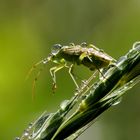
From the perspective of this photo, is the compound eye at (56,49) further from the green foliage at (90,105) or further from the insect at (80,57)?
the green foliage at (90,105)

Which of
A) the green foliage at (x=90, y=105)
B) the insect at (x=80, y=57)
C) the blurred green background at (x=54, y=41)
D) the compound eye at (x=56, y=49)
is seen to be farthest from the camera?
the blurred green background at (x=54, y=41)

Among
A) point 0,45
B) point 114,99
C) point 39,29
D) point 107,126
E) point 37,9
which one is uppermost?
point 37,9

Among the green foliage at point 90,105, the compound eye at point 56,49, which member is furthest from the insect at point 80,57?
the green foliage at point 90,105

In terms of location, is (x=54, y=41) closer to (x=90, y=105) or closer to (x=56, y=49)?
(x=56, y=49)

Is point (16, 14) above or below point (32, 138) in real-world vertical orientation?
above

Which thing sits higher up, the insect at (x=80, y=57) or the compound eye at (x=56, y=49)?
the compound eye at (x=56, y=49)

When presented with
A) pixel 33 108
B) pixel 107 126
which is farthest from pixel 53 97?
pixel 107 126

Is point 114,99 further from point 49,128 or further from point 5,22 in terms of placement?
point 5,22

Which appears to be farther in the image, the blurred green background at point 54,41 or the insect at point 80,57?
the blurred green background at point 54,41

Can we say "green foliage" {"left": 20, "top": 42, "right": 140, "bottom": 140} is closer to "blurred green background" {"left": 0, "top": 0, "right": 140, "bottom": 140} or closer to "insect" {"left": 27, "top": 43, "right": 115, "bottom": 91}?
"insect" {"left": 27, "top": 43, "right": 115, "bottom": 91}
